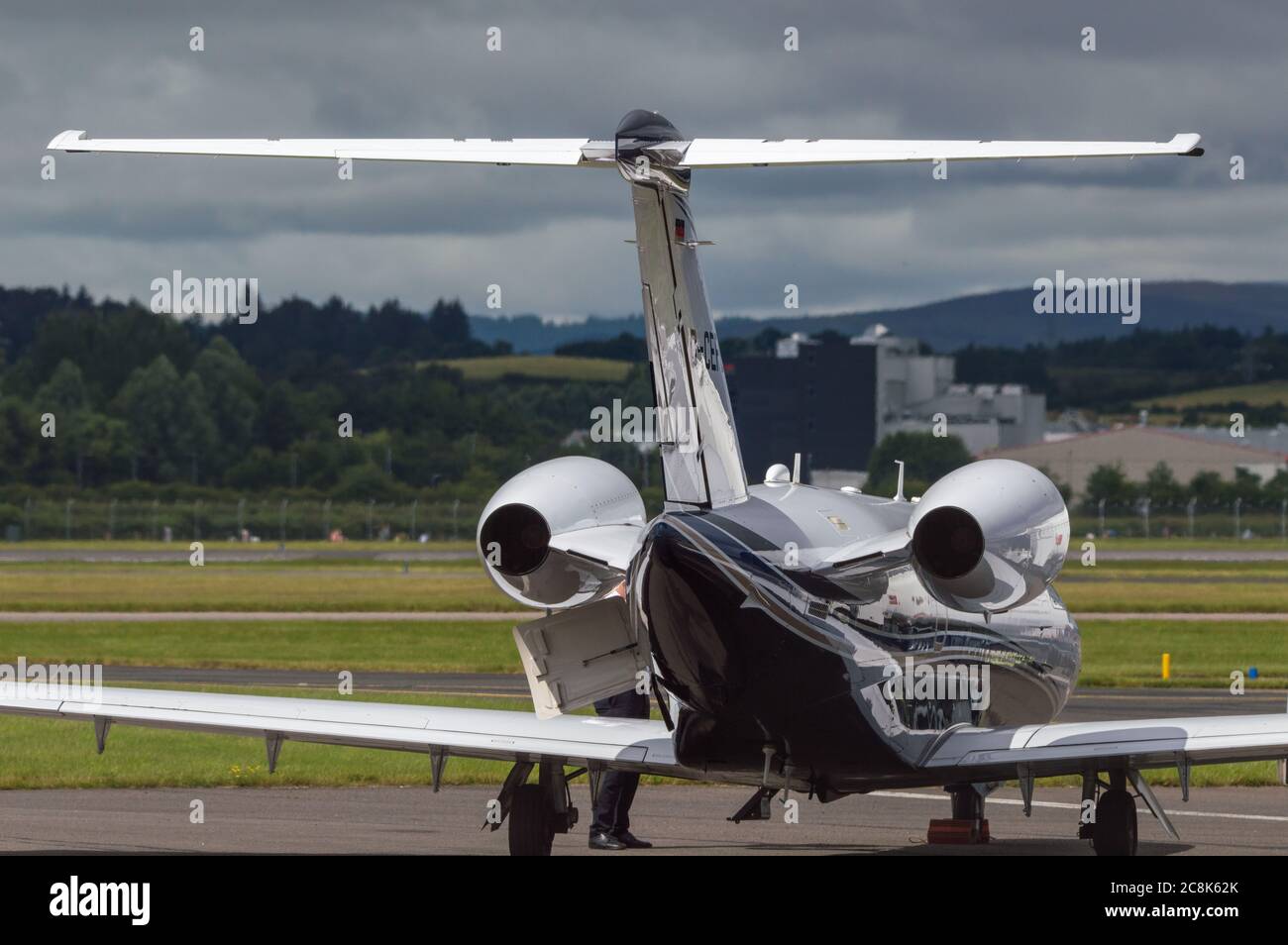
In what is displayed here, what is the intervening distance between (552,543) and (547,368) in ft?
483

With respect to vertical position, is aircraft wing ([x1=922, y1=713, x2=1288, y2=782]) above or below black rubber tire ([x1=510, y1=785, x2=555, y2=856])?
above

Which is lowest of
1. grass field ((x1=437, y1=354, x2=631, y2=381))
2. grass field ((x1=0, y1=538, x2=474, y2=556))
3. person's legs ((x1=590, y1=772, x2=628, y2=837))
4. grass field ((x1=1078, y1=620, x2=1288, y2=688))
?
grass field ((x1=0, y1=538, x2=474, y2=556))

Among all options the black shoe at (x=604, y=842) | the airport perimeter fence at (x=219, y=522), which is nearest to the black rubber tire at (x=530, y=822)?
the black shoe at (x=604, y=842)

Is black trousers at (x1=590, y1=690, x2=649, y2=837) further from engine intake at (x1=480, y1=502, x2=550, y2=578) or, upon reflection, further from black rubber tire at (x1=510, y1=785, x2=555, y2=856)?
engine intake at (x1=480, y1=502, x2=550, y2=578)

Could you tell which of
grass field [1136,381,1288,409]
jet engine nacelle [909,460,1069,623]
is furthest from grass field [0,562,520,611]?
grass field [1136,381,1288,409]

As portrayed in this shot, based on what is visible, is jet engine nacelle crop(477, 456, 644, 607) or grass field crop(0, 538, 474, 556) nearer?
jet engine nacelle crop(477, 456, 644, 607)

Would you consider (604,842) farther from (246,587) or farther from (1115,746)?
(246,587)

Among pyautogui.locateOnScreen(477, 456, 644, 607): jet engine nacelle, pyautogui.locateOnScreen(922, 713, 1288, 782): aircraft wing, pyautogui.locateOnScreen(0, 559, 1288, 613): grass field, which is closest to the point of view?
pyautogui.locateOnScreen(922, 713, 1288, 782): aircraft wing

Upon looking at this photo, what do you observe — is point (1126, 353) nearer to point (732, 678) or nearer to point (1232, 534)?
point (1232, 534)

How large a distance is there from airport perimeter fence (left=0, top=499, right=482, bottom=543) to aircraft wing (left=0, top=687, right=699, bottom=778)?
90740mm

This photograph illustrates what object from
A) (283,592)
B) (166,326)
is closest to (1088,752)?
(283,592)

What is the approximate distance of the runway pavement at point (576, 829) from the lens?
20.3m

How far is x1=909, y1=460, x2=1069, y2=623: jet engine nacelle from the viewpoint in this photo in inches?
626

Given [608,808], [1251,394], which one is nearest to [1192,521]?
[1251,394]
